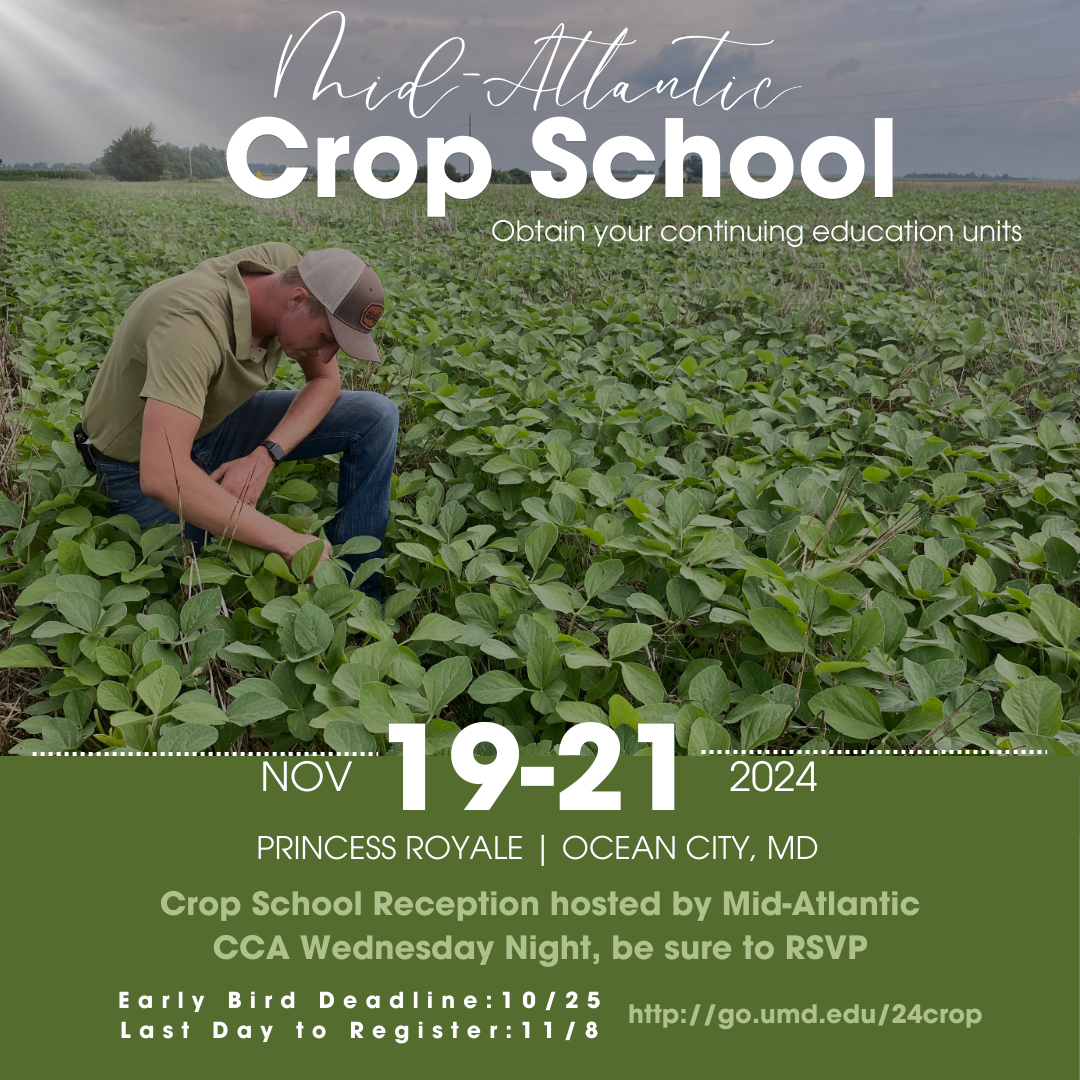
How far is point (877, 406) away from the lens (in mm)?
3777

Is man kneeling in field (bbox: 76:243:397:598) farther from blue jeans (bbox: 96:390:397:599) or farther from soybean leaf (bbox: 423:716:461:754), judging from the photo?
soybean leaf (bbox: 423:716:461:754)

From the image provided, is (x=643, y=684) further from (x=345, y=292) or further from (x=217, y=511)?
(x=345, y=292)

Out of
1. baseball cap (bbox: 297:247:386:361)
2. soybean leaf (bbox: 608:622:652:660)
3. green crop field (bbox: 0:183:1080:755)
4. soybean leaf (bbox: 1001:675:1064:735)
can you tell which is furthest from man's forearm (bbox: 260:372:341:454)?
soybean leaf (bbox: 1001:675:1064:735)

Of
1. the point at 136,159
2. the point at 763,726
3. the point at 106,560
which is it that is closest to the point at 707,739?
the point at 763,726

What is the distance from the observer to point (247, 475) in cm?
228

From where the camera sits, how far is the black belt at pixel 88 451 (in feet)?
7.61

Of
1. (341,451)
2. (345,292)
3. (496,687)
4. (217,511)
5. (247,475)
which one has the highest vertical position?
(345,292)

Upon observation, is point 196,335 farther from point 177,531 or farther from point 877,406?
point 877,406

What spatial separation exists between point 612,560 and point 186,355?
113cm

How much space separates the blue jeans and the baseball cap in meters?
0.39

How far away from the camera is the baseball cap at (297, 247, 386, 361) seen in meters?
2.15

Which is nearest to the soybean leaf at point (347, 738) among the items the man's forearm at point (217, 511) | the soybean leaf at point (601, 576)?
the soybean leaf at point (601, 576)

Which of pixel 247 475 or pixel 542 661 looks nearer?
pixel 542 661

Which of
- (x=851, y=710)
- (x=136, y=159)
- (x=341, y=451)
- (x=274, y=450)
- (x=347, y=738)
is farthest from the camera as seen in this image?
(x=136, y=159)
